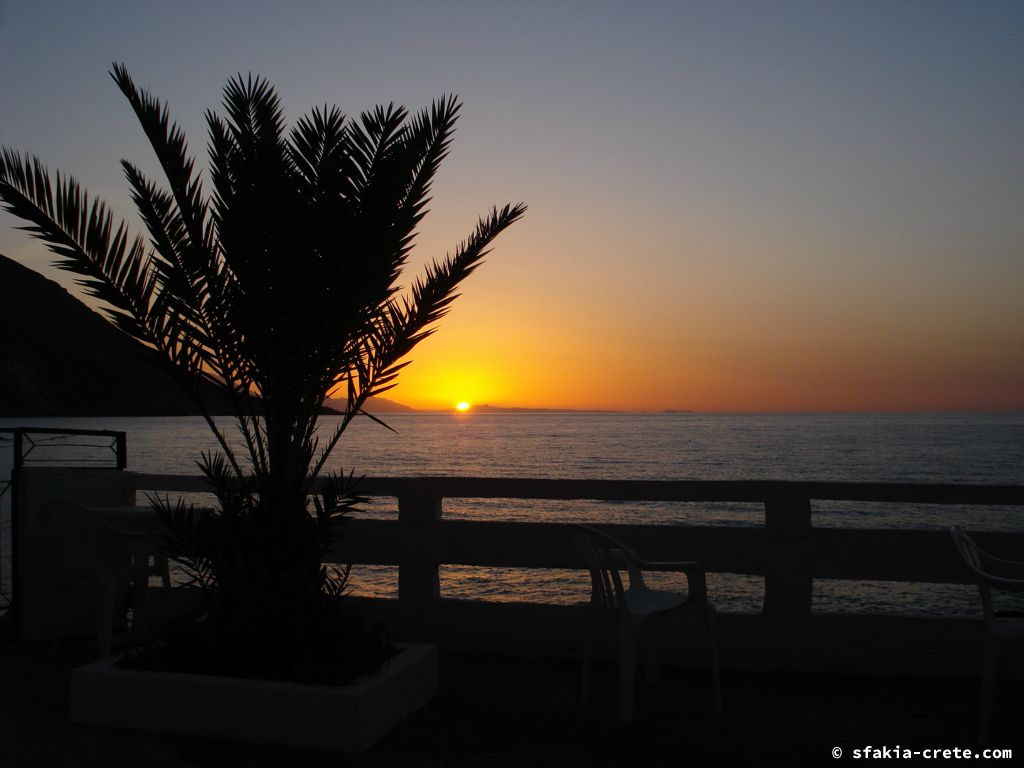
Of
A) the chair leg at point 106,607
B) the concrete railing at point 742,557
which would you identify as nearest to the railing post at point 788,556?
the concrete railing at point 742,557

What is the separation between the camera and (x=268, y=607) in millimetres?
3889

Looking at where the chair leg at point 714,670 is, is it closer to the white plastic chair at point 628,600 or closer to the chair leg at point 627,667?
the white plastic chair at point 628,600

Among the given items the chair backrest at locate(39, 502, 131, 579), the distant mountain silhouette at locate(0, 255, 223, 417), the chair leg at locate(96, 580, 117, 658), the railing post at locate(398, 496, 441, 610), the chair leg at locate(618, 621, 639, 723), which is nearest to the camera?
the chair leg at locate(618, 621, 639, 723)

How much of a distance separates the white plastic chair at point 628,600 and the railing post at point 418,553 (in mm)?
1223

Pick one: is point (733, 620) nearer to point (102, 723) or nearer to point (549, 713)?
point (549, 713)

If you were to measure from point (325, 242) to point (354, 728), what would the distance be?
2.14 metres

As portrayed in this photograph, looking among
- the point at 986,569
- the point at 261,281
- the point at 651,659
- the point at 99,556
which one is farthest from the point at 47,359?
the point at 986,569

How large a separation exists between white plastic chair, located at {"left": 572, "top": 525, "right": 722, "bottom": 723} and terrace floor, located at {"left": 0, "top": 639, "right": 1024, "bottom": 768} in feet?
0.59

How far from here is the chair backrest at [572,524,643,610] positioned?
3939 mm

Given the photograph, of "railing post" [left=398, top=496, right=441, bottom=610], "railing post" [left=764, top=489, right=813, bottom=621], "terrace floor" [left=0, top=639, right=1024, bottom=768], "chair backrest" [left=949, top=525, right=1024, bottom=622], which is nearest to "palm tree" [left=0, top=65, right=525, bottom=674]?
"terrace floor" [left=0, top=639, right=1024, bottom=768]

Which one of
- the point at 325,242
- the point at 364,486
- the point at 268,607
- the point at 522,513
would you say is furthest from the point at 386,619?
the point at 522,513

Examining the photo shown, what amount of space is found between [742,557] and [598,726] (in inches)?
55.9

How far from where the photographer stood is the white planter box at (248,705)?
358 centimetres

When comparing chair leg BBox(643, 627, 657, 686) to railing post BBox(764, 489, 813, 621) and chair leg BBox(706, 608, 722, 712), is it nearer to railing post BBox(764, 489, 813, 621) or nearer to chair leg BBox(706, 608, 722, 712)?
chair leg BBox(706, 608, 722, 712)
